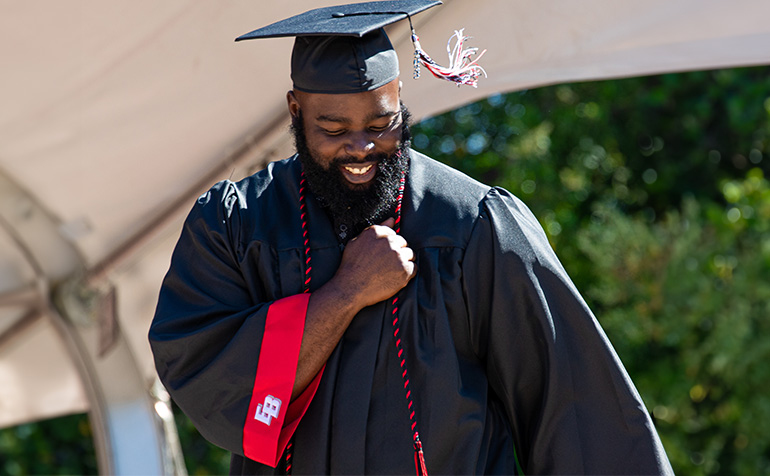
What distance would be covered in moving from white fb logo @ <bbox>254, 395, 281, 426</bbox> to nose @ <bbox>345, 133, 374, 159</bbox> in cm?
53

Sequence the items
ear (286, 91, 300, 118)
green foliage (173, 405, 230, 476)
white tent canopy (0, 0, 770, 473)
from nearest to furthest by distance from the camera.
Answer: ear (286, 91, 300, 118) < white tent canopy (0, 0, 770, 473) < green foliage (173, 405, 230, 476)

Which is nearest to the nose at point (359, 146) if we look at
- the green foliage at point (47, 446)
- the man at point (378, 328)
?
the man at point (378, 328)

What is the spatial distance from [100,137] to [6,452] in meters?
4.18

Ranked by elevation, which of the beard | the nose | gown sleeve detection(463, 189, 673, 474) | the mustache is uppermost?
the nose

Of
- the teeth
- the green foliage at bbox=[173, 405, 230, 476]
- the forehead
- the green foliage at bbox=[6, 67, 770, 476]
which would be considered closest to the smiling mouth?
the teeth

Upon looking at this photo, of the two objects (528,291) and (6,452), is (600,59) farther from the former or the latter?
(6,452)

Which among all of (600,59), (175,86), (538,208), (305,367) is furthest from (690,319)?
(305,367)

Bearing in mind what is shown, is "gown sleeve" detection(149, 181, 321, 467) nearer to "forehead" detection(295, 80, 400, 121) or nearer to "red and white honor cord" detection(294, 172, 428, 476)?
"red and white honor cord" detection(294, 172, 428, 476)

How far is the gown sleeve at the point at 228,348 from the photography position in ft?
6.62

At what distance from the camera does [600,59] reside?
2.62m

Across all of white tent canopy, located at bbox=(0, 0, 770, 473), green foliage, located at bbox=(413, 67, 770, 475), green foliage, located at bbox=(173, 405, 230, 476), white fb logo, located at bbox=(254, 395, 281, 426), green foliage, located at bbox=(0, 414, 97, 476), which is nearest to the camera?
white fb logo, located at bbox=(254, 395, 281, 426)

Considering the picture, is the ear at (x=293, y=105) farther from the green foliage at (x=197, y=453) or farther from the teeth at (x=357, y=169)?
the green foliage at (x=197, y=453)

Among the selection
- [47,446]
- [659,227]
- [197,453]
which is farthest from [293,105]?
[47,446]

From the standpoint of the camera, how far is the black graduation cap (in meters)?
2.02
